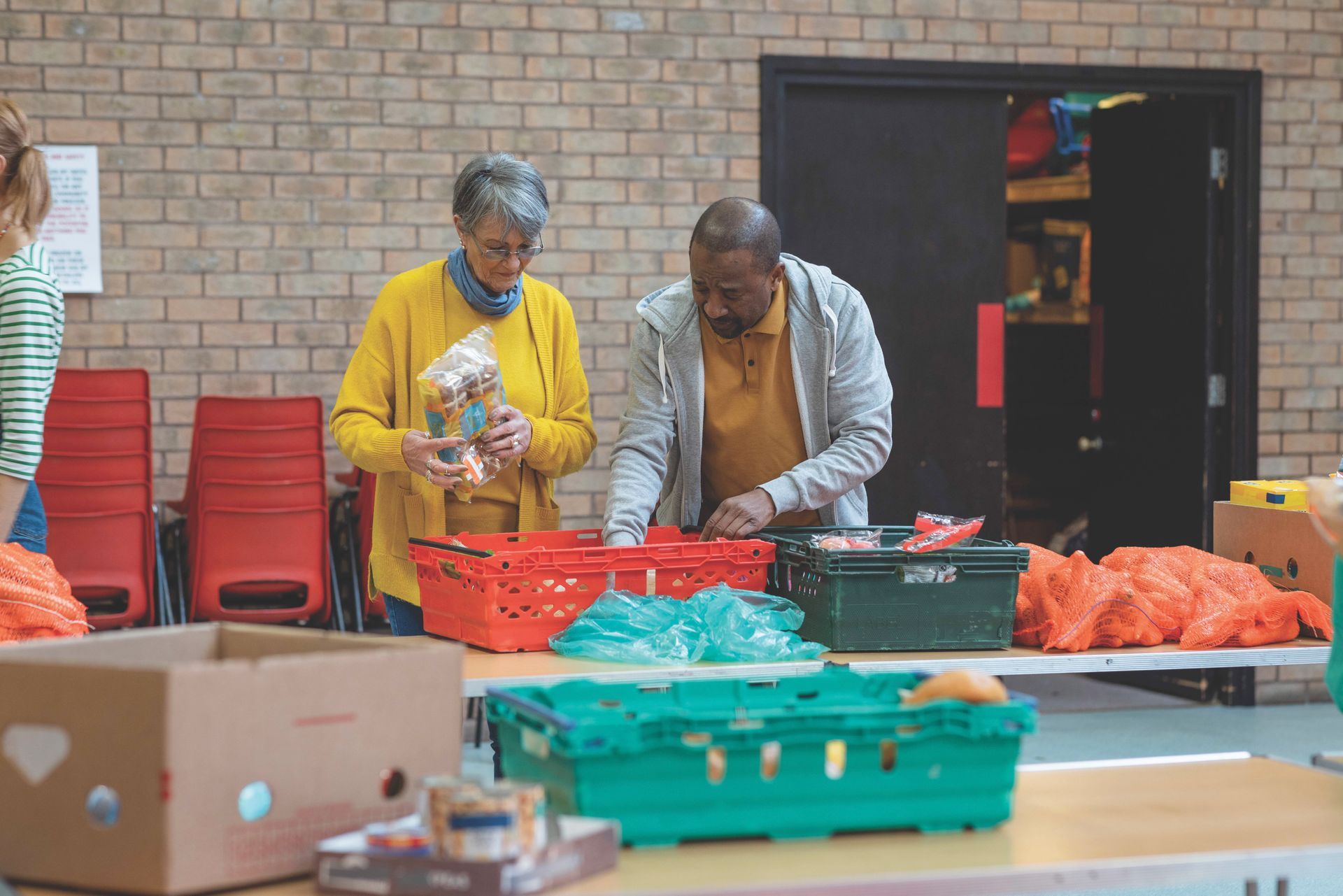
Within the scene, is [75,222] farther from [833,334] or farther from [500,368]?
[833,334]

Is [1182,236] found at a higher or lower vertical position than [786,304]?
higher

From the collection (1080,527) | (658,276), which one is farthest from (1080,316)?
(658,276)

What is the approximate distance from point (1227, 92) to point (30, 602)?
5373 millimetres

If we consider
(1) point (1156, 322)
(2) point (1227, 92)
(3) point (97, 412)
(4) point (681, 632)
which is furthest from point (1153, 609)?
(2) point (1227, 92)

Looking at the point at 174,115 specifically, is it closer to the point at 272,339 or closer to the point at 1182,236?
the point at 272,339

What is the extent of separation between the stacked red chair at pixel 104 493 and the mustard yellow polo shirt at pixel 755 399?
8.30 ft

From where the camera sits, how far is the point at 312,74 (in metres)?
5.37

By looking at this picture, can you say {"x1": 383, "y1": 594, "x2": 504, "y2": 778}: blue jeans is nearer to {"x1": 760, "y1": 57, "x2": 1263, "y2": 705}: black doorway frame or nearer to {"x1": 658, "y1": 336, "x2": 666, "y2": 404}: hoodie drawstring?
{"x1": 658, "y1": 336, "x2": 666, "y2": 404}: hoodie drawstring

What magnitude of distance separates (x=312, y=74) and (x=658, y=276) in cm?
156

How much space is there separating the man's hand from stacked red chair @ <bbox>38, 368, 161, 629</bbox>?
2.68m

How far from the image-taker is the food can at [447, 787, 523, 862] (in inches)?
54.9

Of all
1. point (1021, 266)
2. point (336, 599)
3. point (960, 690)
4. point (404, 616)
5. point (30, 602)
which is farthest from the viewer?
point (1021, 266)

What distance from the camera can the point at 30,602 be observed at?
92.9 inches

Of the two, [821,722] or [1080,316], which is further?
[1080,316]
